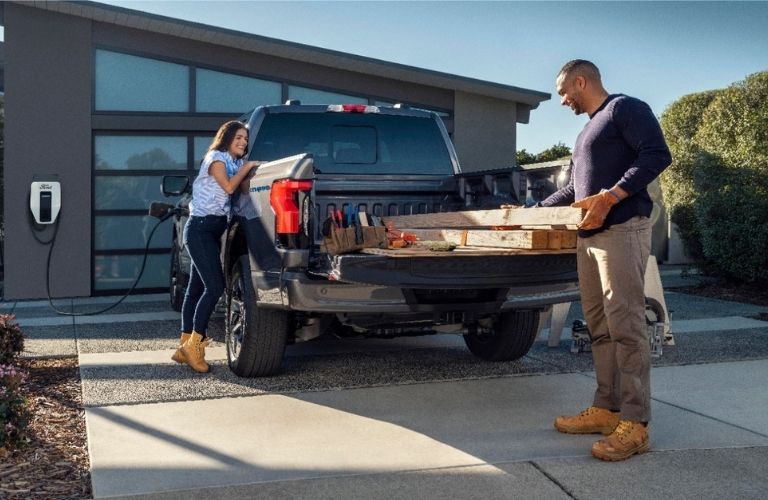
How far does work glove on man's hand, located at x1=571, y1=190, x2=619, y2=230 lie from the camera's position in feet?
13.6

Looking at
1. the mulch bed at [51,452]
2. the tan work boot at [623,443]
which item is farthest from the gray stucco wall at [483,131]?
the tan work boot at [623,443]

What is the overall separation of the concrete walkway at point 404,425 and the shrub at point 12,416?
35 cm

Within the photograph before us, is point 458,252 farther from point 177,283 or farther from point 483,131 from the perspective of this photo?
point 483,131

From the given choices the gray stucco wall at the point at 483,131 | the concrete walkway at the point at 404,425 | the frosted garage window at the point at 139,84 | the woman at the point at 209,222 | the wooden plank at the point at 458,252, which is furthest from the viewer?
the gray stucco wall at the point at 483,131

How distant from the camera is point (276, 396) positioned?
18.2 feet

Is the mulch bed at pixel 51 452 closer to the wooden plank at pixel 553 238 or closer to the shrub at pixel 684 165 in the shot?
the wooden plank at pixel 553 238

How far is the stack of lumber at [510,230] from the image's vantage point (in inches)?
176

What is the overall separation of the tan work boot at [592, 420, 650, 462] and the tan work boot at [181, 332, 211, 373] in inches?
122

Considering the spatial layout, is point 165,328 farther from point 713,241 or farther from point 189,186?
point 713,241

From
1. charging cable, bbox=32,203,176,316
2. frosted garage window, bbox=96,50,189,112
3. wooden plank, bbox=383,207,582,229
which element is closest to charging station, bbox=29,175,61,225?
charging cable, bbox=32,203,176,316

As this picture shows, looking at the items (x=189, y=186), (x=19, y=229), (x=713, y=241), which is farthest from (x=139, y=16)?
(x=713, y=241)

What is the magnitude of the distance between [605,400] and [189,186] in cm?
468

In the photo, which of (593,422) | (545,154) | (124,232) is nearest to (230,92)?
(124,232)

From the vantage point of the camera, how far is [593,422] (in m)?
4.59
